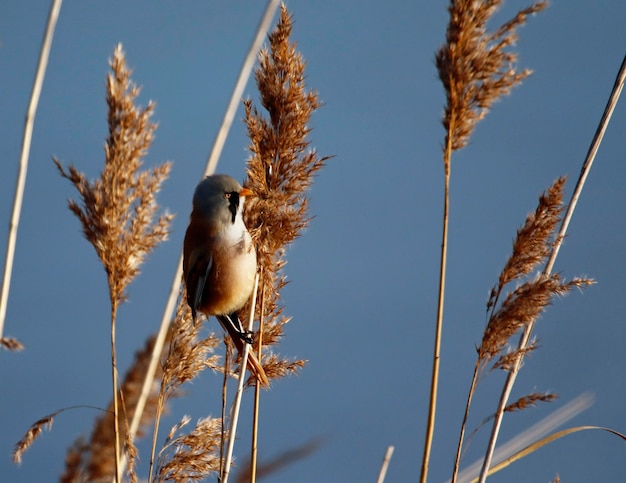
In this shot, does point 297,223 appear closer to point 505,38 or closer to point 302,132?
point 302,132

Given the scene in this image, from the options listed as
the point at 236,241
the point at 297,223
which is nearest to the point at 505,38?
the point at 297,223

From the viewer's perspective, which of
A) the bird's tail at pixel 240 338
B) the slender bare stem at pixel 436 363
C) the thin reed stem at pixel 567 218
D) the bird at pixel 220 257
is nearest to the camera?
the slender bare stem at pixel 436 363

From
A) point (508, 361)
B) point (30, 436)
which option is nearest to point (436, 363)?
point (508, 361)

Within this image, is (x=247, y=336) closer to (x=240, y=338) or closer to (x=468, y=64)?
(x=240, y=338)

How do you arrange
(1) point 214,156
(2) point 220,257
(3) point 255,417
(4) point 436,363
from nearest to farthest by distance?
(4) point 436,363 → (3) point 255,417 → (1) point 214,156 → (2) point 220,257

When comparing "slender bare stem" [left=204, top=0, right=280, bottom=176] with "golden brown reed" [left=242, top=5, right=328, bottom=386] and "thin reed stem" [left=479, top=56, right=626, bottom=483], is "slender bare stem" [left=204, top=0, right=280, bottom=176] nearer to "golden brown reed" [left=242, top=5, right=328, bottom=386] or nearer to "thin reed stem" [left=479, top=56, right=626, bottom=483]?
"golden brown reed" [left=242, top=5, right=328, bottom=386]

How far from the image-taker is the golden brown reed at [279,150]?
222 cm

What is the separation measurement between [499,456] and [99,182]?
1552 millimetres

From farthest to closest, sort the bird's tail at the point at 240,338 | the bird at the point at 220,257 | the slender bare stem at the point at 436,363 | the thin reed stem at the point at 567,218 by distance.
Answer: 1. the bird at the point at 220,257
2. the bird's tail at the point at 240,338
3. the thin reed stem at the point at 567,218
4. the slender bare stem at the point at 436,363

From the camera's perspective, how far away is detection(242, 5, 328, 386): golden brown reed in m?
2.22

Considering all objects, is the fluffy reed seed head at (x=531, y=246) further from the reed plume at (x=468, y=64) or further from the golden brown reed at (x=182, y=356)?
the golden brown reed at (x=182, y=356)

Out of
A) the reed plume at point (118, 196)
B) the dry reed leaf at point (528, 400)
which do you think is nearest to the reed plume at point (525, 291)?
the dry reed leaf at point (528, 400)

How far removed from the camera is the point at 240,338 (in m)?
2.47

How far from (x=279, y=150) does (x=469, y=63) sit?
2.06 ft
